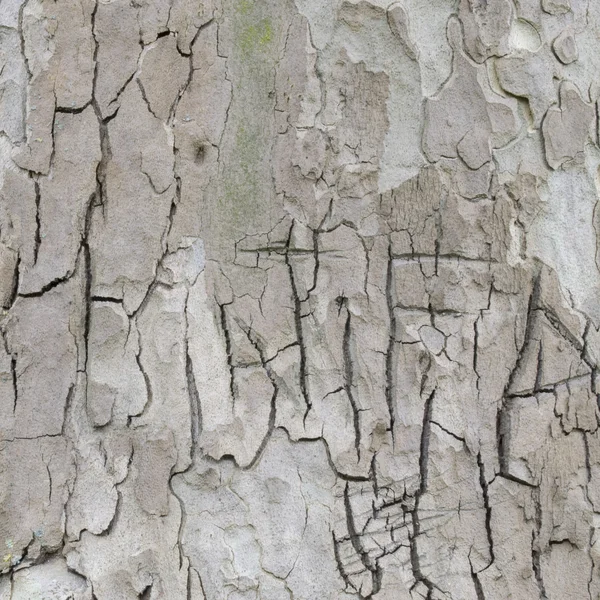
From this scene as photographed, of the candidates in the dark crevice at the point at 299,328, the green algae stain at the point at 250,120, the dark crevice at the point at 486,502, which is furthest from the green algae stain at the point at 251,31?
the dark crevice at the point at 486,502

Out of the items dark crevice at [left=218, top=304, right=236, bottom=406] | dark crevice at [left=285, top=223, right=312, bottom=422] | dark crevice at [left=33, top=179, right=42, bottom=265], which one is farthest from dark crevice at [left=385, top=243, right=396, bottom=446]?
dark crevice at [left=33, top=179, right=42, bottom=265]

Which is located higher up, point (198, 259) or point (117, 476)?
point (198, 259)

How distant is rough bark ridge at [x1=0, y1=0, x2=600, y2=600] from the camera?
3.34 ft

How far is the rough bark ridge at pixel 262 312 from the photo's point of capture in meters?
1.02

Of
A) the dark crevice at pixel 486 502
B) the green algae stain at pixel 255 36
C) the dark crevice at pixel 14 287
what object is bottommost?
the dark crevice at pixel 486 502

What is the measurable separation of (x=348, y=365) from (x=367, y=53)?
0.47 metres

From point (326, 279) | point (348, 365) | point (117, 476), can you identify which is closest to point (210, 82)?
point (326, 279)

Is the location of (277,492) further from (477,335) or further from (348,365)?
(477,335)

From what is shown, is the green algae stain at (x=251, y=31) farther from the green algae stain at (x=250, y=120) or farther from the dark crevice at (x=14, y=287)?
the dark crevice at (x=14, y=287)

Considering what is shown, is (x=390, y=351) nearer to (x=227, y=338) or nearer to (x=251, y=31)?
(x=227, y=338)

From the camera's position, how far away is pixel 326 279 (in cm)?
104

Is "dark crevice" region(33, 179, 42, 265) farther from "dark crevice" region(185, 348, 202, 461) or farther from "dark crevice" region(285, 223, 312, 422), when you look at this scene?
"dark crevice" region(285, 223, 312, 422)

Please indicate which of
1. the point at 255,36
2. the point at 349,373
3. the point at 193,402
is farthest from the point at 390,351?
the point at 255,36

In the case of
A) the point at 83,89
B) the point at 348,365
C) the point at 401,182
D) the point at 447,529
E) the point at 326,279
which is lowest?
the point at 447,529
